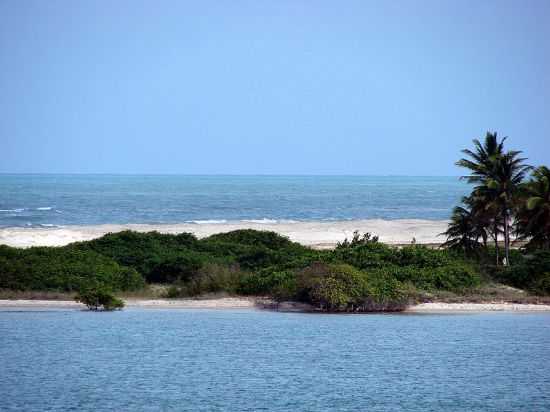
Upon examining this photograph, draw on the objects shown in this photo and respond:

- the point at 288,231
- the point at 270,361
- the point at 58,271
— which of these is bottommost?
the point at 288,231

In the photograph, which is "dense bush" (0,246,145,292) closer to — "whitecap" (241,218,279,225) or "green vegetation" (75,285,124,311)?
"green vegetation" (75,285,124,311)

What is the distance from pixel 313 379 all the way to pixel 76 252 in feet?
71.8

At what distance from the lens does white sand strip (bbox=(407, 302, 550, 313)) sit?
40.3 meters

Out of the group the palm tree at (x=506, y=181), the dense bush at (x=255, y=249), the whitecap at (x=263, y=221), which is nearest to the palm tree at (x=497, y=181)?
the palm tree at (x=506, y=181)

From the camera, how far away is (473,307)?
40781mm

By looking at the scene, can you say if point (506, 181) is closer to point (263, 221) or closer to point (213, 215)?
point (263, 221)

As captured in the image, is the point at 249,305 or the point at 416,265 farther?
the point at 416,265

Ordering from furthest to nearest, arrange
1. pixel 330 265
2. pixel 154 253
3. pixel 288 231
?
pixel 288 231 < pixel 154 253 < pixel 330 265

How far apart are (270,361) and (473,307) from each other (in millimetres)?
13870

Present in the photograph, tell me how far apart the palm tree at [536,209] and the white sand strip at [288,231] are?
→ 20.6 metres

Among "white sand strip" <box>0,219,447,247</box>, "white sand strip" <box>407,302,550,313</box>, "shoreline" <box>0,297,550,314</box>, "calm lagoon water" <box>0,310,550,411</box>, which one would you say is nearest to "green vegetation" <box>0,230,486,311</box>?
"shoreline" <box>0,297,550,314</box>

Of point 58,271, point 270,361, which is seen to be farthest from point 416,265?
point 58,271

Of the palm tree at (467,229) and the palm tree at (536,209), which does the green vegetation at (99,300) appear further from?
the palm tree at (536,209)

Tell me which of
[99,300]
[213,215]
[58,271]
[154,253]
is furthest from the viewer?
[213,215]
